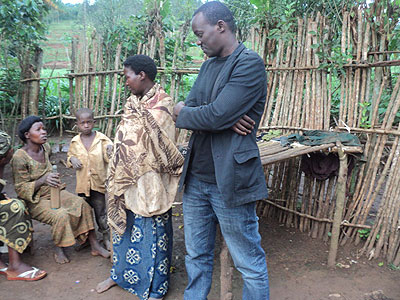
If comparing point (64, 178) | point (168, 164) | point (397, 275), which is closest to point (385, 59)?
point (397, 275)

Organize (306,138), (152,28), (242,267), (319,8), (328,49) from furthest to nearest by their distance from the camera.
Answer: (319,8) < (152,28) < (328,49) < (306,138) < (242,267)

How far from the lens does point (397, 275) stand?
10.7 feet

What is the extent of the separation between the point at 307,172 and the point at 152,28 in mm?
3576

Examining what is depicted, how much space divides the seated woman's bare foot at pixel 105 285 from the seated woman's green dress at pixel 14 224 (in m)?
0.76

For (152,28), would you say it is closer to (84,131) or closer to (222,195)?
(84,131)

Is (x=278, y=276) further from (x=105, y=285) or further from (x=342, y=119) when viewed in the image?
(x=342, y=119)

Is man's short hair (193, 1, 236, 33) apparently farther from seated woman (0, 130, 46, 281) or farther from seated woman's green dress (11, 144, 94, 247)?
seated woman's green dress (11, 144, 94, 247)

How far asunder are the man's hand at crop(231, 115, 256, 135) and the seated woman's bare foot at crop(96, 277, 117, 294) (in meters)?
1.89

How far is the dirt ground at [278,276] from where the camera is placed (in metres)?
2.98

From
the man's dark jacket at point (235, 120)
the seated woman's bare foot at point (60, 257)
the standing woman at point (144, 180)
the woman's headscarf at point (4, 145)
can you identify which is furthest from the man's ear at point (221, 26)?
the seated woman's bare foot at point (60, 257)

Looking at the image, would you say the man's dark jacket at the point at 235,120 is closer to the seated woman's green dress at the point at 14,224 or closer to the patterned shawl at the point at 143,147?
the patterned shawl at the point at 143,147

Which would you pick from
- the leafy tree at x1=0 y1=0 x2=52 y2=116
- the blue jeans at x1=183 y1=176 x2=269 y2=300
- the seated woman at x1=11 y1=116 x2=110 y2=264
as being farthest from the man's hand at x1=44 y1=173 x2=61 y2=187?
the leafy tree at x1=0 y1=0 x2=52 y2=116

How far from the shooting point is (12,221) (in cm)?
307

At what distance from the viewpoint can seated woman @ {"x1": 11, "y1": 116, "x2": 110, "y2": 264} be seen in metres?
3.28
